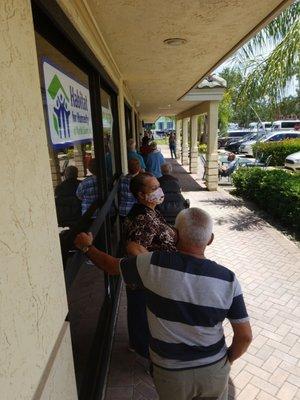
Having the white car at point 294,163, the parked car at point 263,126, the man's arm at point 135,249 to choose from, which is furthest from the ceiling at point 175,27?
the parked car at point 263,126

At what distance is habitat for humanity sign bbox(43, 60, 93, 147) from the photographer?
2014mm

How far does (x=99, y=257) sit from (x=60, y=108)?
1025 mm

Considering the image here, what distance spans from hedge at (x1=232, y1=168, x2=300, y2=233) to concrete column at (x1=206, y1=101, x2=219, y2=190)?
923 millimetres

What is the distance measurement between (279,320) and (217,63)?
12.0ft

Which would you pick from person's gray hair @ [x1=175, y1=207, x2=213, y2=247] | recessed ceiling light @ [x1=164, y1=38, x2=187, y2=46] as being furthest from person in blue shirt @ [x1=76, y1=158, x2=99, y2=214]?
recessed ceiling light @ [x1=164, y1=38, x2=187, y2=46]

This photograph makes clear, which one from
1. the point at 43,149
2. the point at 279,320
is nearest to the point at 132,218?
the point at 43,149

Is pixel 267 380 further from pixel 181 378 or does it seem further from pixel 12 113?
pixel 12 113

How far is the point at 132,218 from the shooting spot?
2.57 m

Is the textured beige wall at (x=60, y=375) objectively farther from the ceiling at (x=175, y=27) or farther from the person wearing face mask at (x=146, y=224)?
the ceiling at (x=175, y=27)

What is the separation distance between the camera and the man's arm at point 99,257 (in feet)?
6.82

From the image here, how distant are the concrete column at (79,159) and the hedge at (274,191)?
526 centimetres

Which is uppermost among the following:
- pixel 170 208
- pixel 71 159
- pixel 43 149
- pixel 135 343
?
pixel 43 149

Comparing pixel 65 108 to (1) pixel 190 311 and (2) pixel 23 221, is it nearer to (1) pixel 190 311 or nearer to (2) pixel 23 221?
(2) pixel 23 221

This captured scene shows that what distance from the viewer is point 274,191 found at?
8102mm
